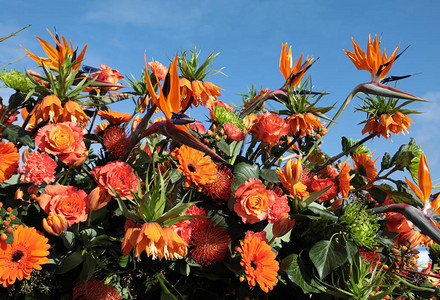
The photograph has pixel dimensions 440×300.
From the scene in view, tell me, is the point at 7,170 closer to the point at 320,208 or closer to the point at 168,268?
the point at 168,268

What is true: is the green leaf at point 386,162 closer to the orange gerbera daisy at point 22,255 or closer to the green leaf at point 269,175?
the green leaf at point 269,175

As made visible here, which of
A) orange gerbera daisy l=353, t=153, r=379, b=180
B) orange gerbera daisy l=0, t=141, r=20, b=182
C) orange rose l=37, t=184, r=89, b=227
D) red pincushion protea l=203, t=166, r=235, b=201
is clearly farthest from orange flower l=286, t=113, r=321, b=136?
orange gerbera daisy l=0, t=141, r=20, b=182

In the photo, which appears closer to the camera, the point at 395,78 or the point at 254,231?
the point at 254,231

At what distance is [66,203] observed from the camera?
2.49 ft

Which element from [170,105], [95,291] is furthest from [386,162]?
[95,291]

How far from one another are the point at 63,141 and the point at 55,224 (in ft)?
0.55

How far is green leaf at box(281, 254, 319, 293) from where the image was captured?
2.72ft

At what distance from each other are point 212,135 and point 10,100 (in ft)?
1.57

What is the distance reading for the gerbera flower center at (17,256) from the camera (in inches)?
28.7

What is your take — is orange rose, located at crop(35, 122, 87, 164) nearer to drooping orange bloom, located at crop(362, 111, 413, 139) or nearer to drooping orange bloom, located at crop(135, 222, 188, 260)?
drooping orange bloom, located at crop(135, 222, 188, 260)

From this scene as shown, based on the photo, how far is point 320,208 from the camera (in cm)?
94

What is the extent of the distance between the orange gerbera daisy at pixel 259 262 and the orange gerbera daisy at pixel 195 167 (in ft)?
0.51

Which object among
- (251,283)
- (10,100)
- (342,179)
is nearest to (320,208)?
(342,179)

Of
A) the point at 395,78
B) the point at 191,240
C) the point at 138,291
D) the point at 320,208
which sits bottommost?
the point at 138,291
